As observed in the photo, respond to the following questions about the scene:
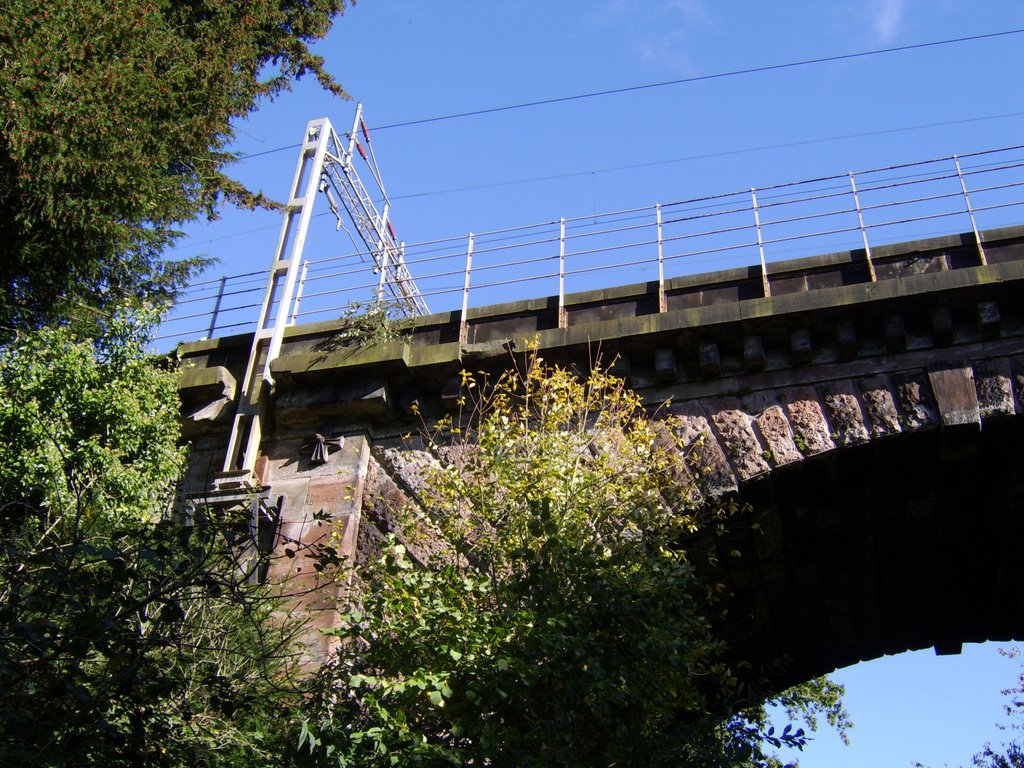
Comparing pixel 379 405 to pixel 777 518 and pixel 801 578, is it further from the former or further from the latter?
pixel 801 578

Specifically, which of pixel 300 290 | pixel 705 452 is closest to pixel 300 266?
pixel 300 290

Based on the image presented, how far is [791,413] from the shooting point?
8969 mm

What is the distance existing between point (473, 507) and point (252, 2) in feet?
21.1

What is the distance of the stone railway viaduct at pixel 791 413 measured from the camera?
8.75 m

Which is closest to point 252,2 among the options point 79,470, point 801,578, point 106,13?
point 106,13

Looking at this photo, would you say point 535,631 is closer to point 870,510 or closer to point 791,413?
point 791,413

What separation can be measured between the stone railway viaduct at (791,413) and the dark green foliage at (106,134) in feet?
4.63

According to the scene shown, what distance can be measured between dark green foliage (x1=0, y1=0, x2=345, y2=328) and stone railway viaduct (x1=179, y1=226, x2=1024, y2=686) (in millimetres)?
1410

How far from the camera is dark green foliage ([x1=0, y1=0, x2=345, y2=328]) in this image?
28.9ft

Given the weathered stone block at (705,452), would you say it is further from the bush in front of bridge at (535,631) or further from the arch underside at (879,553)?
the bush in front of bridge at (535,631)

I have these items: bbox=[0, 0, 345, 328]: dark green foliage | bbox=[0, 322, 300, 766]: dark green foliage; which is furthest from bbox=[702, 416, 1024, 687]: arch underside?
bbox=[0, 0, 345, 328]: dark green foliage

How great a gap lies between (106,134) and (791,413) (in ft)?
20.6

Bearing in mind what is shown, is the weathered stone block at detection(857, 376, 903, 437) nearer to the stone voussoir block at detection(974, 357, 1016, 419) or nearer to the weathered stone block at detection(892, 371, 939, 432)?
the weathered stone block at detection(892, 371, 939, 432)

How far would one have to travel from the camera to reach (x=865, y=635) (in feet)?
37.0
